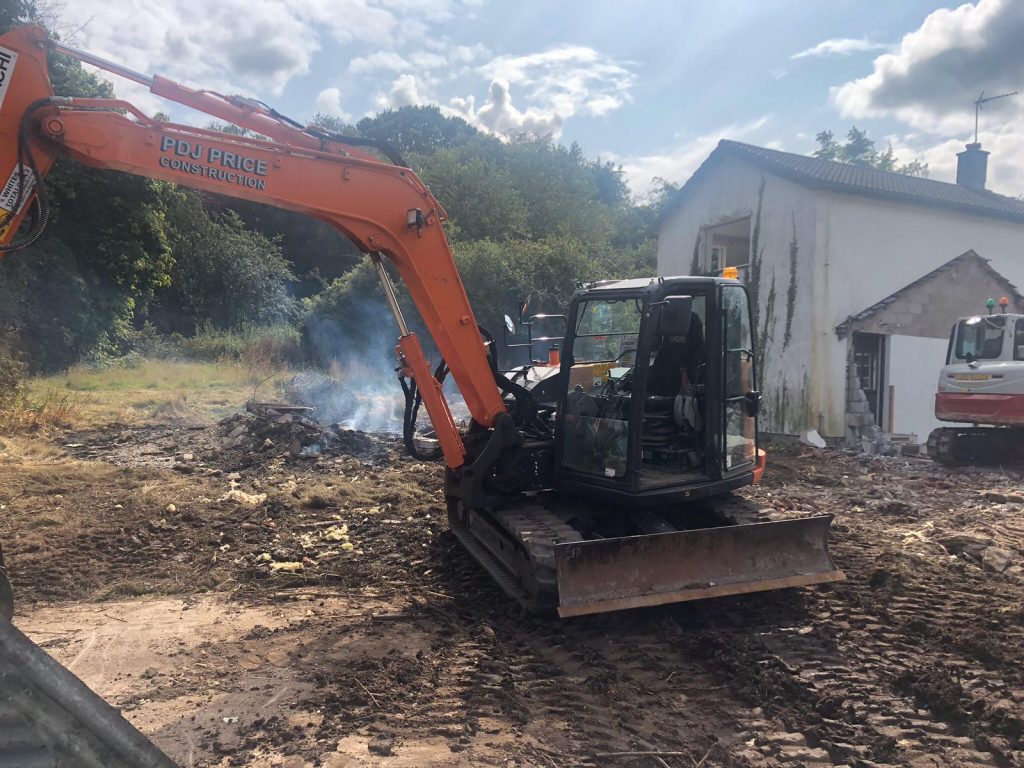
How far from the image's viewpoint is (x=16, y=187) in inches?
155

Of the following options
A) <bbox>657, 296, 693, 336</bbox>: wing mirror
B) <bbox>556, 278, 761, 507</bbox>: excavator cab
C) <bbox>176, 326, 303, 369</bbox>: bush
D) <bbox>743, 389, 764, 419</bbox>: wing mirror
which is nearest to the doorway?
<bbox>743, 389, 764, 419</bbox>: wing mirror

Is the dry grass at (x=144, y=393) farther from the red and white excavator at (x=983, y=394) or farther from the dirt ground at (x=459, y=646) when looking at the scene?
the red and white excavator at (x=983, y=394)

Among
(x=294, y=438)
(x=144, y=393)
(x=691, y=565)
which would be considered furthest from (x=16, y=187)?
(x=144, y=393)

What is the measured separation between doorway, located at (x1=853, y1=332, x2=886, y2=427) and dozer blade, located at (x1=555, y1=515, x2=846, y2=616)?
970 cm

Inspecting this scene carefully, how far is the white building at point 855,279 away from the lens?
508 inches

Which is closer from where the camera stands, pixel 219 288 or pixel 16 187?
pixel 16 187

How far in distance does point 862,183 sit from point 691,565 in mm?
11724

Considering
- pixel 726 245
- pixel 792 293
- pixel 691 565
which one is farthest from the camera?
pixel 726 245

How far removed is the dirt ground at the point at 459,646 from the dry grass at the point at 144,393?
171 inches

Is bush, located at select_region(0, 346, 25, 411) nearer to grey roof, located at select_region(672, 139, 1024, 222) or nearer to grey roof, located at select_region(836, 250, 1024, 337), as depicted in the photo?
grey roof, located at select_region(672, 139, 1024, 222)

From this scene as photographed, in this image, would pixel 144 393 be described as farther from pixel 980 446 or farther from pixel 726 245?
pixel 980 446

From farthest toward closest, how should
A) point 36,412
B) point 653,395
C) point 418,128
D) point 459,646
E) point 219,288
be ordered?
point 418,128 → point 219,288 → point 36,412 → point 653,395 → point 459,646

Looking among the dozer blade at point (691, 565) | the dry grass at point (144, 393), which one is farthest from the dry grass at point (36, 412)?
the dozer blade at point (691, 565)

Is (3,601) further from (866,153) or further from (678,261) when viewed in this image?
(866,153)
